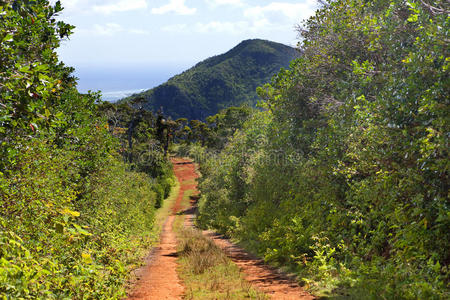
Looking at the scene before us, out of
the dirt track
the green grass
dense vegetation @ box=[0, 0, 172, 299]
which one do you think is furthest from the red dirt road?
dense vegetation @ box=[0, 0, 172, 299]

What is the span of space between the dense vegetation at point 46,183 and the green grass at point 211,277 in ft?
6.60

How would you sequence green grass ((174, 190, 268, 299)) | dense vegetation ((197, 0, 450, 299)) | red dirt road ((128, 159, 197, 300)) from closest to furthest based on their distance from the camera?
dense vegetation ((197, 0, 450, 299)) < green grass ((174, 190, 268, 299)) < red dirt road ((128, 159, 197, 300))

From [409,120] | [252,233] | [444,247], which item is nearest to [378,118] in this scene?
[409,120]

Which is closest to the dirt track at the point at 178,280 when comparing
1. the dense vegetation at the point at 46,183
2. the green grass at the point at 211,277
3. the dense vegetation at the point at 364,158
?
the green grass at the point at 211,277

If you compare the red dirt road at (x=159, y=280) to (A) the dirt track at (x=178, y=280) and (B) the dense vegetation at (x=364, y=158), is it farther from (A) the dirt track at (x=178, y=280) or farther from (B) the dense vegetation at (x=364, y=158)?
(B) the dense vegetation at (x=364, y=158)

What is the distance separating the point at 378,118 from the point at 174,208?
49.8 metres

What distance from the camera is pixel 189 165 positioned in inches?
3327

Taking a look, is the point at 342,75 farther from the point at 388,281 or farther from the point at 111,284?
the point at 111,284

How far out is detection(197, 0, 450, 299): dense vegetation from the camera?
601cm

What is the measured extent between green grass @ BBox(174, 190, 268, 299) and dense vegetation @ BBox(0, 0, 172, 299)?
2011mm

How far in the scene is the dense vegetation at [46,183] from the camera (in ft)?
14.4

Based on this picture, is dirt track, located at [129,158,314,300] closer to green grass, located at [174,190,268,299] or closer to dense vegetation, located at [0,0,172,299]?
green grass, located at [174,190,268,299]

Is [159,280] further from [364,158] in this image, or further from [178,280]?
[364,158]

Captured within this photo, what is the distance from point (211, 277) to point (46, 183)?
5.96 meters
